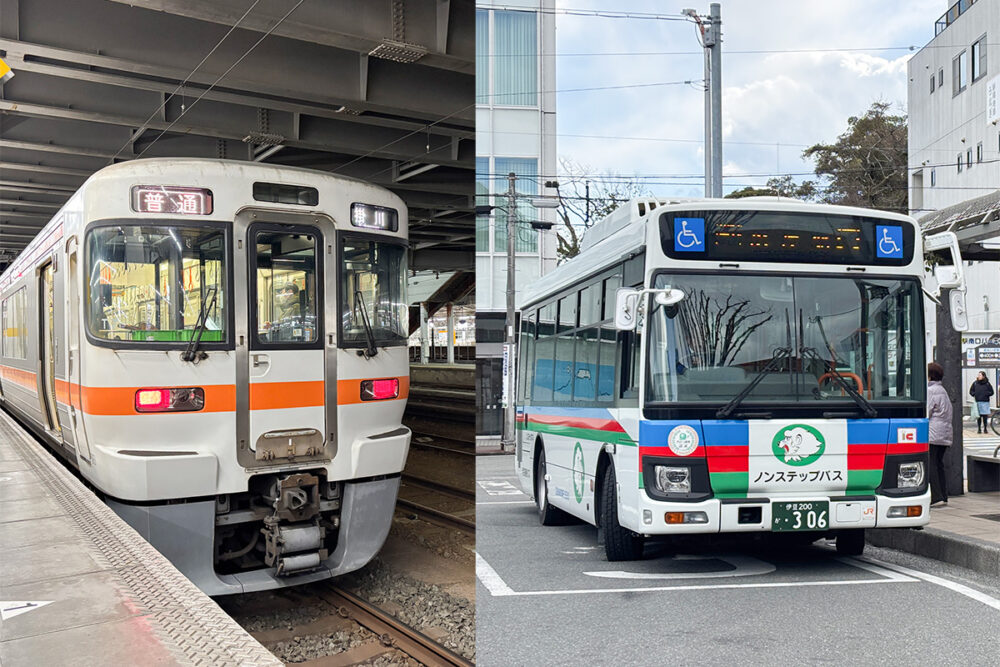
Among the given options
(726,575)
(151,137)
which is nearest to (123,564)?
(726,575)

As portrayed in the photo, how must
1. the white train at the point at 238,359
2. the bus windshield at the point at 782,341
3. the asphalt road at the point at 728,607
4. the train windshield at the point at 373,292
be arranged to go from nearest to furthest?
the asphalt road at the point at 728,607 → the bus windshield at the point at 782,341 → the white train at the point at 238,359 → the train windshield at the point at 373,292

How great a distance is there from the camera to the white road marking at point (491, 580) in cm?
534

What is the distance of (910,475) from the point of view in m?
5.34

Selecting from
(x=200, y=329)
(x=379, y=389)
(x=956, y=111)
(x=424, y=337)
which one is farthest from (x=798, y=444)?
(x=956, y=111)

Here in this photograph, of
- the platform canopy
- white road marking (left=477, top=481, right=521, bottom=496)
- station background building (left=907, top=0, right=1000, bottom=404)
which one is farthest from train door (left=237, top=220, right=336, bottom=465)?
station background building (left=907, top=0, right=1000, bottom=404)

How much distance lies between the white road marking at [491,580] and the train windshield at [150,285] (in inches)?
87.4

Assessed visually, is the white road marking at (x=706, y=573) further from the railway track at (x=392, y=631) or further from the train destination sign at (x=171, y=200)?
the train destination sign at (x=171, y=200)

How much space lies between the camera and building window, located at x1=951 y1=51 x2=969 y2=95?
1227 centimetres

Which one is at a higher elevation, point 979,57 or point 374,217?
point 979,57

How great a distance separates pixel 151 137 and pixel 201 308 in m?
9.36

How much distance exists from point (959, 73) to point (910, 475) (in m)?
9.15

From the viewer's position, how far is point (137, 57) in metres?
9.87

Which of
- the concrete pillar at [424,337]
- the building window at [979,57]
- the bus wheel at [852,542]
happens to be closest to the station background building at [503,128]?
the bus wheel at [852,542]

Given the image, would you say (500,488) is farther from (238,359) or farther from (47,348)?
(238,359)
